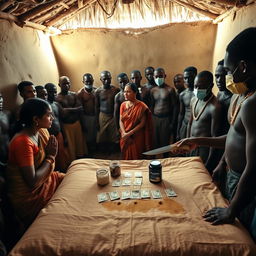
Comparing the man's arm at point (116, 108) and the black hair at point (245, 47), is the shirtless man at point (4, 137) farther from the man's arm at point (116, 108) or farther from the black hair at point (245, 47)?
the black hair at point (245, 47)

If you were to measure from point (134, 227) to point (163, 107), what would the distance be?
3123mm

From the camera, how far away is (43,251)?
1.23m

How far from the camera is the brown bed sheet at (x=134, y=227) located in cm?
121

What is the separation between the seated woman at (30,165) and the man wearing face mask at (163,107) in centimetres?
251

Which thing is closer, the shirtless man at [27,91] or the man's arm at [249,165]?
the man's arm at [249,165]

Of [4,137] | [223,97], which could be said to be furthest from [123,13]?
[4,137]

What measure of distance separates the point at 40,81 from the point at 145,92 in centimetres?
216

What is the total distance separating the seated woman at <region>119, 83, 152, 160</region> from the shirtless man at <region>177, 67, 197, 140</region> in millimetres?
650

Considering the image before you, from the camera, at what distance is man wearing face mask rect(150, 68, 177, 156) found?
421 centimetres

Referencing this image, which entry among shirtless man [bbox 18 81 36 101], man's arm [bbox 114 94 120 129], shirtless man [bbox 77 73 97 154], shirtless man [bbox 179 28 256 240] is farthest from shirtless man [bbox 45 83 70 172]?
shirtless man [bbox 179 28 256 240]

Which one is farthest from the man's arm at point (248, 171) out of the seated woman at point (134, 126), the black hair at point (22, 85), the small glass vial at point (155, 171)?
the black hair at point (22, 85)

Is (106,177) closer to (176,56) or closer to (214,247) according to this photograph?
(214,247)

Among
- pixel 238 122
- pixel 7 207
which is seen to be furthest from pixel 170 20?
pixel 7 207

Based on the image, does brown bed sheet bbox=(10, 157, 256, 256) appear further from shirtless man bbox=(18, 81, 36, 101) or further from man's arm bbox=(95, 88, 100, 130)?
man's arm bbox=(95, 88, 100, 130)
